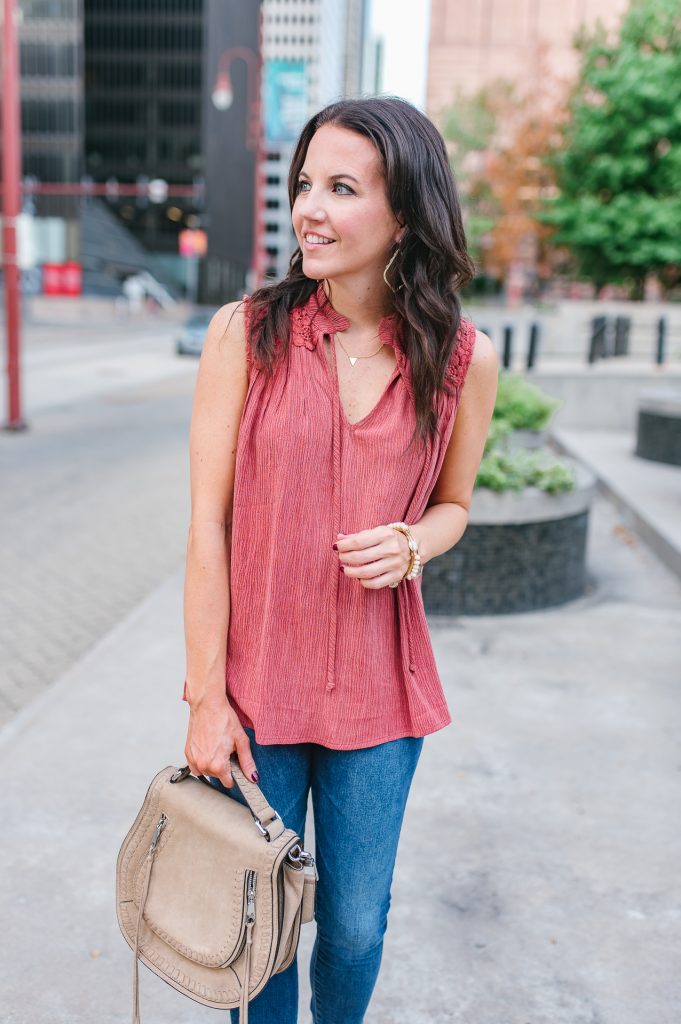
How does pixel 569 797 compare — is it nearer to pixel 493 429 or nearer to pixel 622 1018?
pixel 622 1018

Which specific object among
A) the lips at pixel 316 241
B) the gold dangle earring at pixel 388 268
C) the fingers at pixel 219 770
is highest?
the lips at pixel 316 241

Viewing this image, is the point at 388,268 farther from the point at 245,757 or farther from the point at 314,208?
the point at 245,757

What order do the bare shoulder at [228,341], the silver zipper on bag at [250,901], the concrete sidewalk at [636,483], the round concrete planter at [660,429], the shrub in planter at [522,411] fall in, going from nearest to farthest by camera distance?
1. the silver zipper on bag at [250,901]
2. the bare shoulder at [228,341]
3. the concrete sidewalk at [636,483]
4. the shrub in planter at [522,411]
5. the round concrete planter at [660,429]

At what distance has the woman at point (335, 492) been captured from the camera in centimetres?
187

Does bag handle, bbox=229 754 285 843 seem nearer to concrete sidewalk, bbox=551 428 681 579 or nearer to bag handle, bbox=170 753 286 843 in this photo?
bag handle, bbox=170 753 286 843

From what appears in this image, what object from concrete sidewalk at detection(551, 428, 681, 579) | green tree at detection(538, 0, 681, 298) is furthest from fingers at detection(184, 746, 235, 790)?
green tree at detection(538, 0, 681, 298)

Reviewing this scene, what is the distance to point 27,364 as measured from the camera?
80.8 ft

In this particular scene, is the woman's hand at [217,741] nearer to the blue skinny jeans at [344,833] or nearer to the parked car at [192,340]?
the blue skinny jeans at [344,833]


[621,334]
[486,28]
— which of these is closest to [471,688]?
[621,334]

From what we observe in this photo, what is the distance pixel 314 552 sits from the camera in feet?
6.23

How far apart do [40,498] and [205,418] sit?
25.9ft

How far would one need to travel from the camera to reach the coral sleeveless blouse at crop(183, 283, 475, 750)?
1.87 meters

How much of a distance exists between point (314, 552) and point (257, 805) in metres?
0.45

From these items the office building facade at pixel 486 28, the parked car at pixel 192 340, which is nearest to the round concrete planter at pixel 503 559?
the parked car at pixel 192 340
